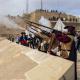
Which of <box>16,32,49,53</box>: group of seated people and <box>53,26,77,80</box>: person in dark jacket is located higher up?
<box>53,26,77,80</box>: person in dark jacket

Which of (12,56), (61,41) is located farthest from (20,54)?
(61,41)

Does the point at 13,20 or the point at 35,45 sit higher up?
the point at 13,20

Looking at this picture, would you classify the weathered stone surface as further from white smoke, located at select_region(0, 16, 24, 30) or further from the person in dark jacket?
white smoke, located at select_region(0, 16, 24, 30)

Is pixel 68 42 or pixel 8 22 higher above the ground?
pixel 68 42

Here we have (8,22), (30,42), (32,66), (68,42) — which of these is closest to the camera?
(32,66)

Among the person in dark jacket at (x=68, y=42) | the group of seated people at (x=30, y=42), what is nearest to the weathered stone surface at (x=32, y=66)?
the person in dark jacket at (x=68, y=42)

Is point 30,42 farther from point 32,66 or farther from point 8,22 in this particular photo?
point 32,66

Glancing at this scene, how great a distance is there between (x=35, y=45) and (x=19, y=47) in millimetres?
9308

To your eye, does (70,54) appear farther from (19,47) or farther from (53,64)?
(53,64)

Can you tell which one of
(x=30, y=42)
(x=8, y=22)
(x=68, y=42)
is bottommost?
(x=30, y=42)

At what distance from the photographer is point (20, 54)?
27.0 ft

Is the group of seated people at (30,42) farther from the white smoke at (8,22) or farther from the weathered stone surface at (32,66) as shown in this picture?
the weathered stone surface at (32,66)

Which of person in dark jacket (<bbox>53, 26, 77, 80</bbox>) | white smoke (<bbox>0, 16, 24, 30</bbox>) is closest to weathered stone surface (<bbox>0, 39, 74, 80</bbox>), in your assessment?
person in dark jacket (<bbox>53, 26, 77, 80</bbox>)

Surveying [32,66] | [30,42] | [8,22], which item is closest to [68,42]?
[32,66]
